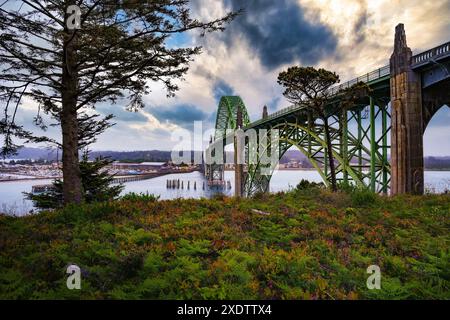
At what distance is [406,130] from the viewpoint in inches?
514

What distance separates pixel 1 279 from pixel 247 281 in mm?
3244

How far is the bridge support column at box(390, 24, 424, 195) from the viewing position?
12961mm

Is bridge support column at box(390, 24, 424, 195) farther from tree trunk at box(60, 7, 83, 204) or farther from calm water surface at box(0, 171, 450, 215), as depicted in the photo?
tree trunk at box(60, 7, 83, 204)

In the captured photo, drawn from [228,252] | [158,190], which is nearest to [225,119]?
[158,190]

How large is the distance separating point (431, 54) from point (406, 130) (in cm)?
385

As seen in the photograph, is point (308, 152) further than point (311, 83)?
Yes

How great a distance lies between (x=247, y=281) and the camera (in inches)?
123

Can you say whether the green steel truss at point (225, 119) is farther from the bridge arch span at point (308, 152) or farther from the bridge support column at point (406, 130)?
the bridge support column at point (406, 130)

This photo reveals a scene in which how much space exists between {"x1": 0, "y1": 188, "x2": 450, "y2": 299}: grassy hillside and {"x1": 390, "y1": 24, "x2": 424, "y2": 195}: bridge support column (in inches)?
245

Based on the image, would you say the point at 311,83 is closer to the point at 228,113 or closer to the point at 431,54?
the point at 431,54

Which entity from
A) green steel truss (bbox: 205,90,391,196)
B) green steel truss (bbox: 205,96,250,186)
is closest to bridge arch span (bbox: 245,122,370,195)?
green steel truss (bbox: 205,90,391,196)
